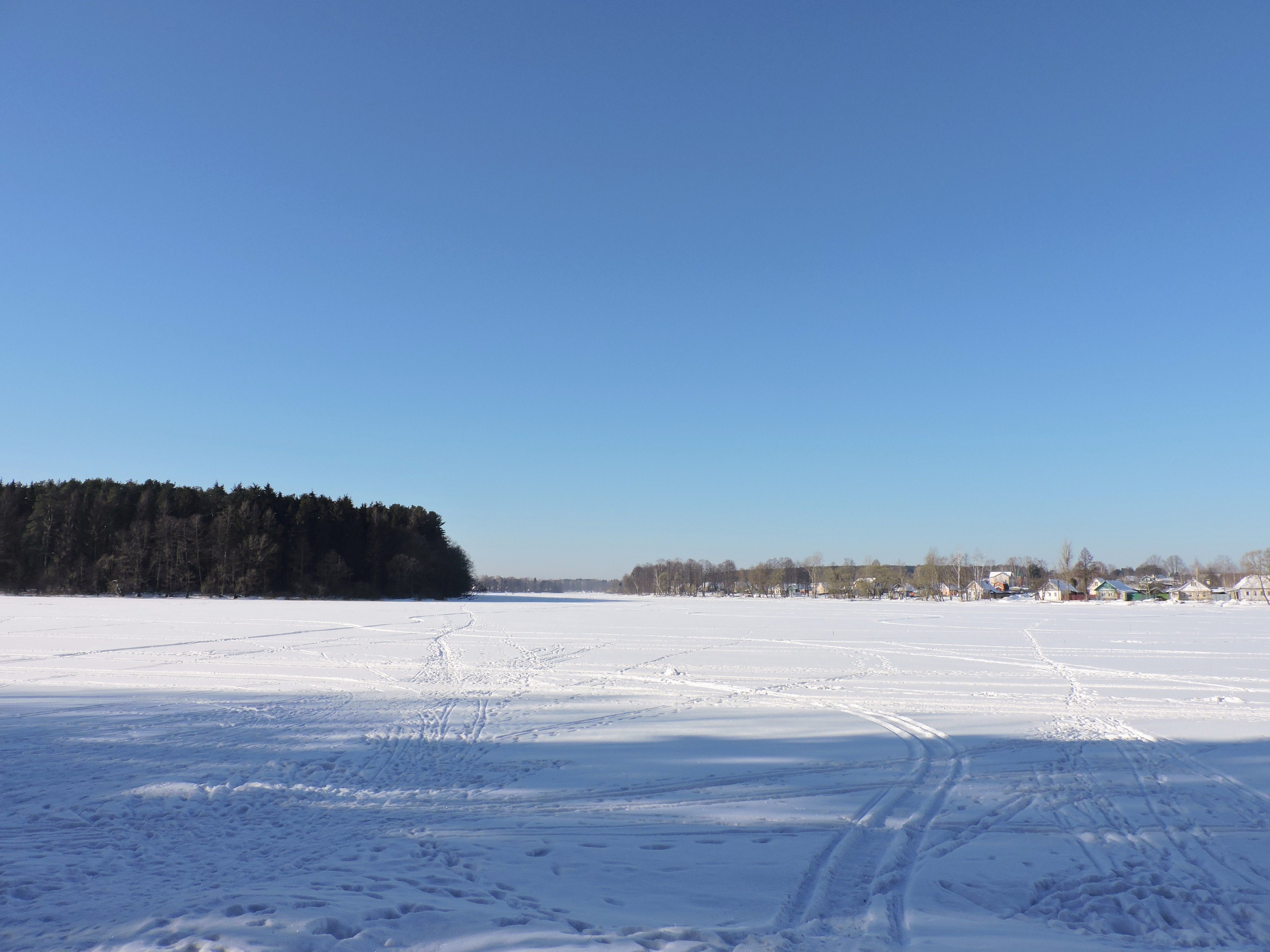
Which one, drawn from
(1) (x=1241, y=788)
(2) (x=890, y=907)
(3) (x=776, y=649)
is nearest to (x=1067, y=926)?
(2) (x=890, y=907)

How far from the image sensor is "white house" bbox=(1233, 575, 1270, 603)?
105m

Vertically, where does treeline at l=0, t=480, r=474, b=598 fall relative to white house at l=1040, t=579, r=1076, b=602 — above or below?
above

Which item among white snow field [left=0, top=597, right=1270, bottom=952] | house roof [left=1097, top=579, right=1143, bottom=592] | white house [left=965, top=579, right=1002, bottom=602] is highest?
white snow field [left=0, top=597, right=1270, bottom=952]

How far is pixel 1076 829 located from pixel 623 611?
132 ft

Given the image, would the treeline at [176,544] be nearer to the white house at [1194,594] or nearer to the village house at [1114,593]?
the village house at [1114,593]

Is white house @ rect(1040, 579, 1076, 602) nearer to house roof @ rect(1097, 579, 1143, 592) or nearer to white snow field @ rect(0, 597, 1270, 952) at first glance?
house roof @ rect(1097, 579, 1143, 592)

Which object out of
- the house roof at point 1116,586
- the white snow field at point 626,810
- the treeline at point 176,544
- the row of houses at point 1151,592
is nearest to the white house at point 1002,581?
the row of houses at point 1151,592

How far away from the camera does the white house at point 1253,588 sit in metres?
105

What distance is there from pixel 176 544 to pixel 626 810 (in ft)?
216

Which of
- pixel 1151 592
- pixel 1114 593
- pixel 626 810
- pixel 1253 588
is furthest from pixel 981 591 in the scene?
pixel 626 810

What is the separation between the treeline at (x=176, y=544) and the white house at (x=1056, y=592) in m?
94.7

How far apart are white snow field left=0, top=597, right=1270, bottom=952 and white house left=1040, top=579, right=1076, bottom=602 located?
10622 centimetres

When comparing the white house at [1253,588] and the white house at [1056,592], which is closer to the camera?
the white house at [1253,588]

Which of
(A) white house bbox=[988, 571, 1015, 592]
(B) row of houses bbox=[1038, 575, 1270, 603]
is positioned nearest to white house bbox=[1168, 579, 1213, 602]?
(B) row of houses bbox=[1038, 575, 1270, 603]
